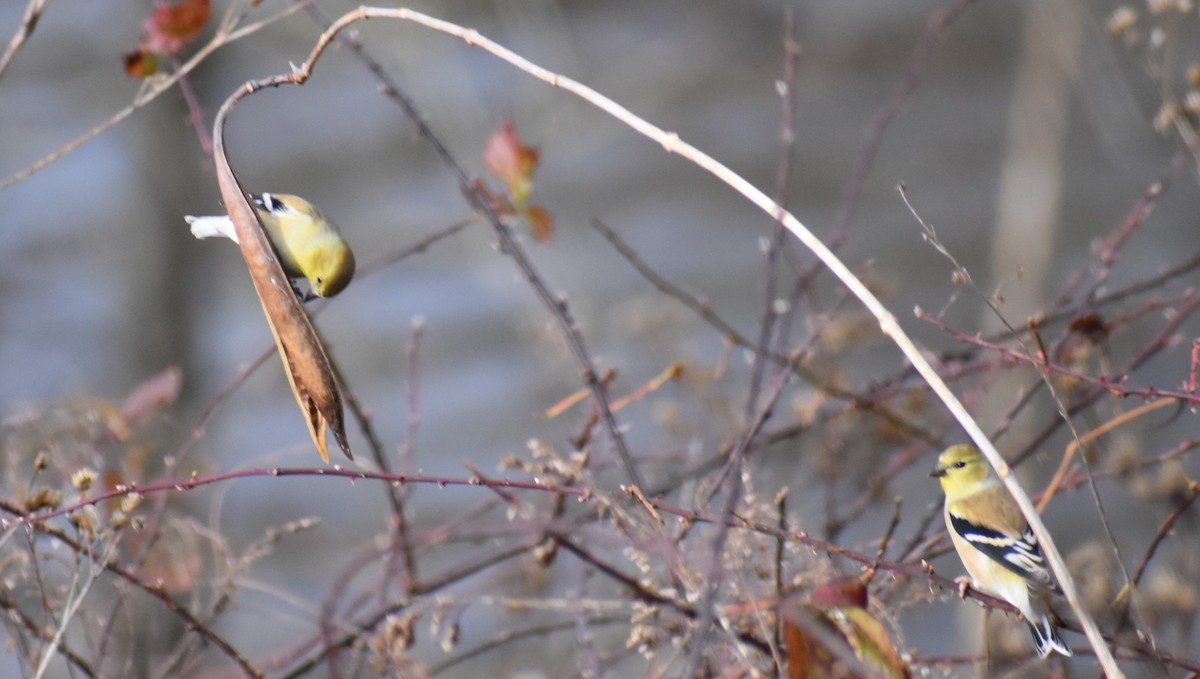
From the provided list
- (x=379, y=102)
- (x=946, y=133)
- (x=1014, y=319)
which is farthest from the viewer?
(x=379, y=102)

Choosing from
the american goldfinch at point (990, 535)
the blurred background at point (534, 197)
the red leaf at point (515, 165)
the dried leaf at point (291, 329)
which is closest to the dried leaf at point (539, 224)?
the red leaf at point (515, 165)

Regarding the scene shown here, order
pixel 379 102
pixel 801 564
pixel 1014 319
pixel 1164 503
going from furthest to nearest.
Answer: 1. pixel 379 102
2. pixel 1014 319
3. pixel 1164 503
4. pixel 801 564

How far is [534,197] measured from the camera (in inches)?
202

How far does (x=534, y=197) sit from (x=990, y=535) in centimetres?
356

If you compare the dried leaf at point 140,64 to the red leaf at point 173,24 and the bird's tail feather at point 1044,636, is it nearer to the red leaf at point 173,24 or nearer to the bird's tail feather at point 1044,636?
the red leaf at point 173,24

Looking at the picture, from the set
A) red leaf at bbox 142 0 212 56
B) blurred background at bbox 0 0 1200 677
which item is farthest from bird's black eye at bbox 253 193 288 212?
blurred background at bbox 0 0 1200 677

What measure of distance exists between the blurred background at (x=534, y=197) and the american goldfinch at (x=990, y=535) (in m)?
2.71

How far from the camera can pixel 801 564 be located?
62.1 inches

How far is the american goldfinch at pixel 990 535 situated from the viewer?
168cm

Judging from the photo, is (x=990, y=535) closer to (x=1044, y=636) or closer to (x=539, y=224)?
(x=1044, y=636)

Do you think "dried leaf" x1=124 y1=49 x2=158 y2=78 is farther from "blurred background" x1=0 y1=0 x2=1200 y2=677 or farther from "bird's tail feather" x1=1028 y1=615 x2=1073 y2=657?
"blurred background" x1=0 y1=0 x2=1200 y2=677

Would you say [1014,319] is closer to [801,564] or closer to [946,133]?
[946,133]

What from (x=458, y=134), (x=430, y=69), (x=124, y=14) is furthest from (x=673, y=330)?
(x=124, y=14)

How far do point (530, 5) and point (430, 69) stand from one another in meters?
0.68
